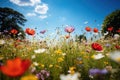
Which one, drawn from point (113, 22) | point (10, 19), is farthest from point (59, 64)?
point (10, 19)

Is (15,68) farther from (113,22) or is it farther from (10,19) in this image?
(10,19)

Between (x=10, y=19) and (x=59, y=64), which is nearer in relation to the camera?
(x=59, y=64)

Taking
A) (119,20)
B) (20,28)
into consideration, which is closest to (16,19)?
(20,28)

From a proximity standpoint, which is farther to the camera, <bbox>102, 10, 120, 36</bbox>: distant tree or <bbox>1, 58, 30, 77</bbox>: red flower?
<bbox>102, 10, 120, 36</bbox>: distant tree

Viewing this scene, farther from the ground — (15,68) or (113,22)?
(113,22)

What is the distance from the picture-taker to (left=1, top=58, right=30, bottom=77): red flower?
1.09 meters

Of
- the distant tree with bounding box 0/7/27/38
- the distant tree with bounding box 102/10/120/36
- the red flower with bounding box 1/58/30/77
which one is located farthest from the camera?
the distant tree with bounding box 0/7/27/38

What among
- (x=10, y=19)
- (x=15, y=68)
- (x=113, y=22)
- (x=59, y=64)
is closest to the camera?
(x=15, y=68)

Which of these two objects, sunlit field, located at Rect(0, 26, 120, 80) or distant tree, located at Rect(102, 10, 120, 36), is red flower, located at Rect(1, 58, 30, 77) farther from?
distant tree, located at Rect(102, 10, 120, 36)

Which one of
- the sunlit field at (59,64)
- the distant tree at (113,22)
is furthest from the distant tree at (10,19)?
the sunlit field at (59,64)

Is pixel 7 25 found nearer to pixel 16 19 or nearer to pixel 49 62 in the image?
pixel 16 19

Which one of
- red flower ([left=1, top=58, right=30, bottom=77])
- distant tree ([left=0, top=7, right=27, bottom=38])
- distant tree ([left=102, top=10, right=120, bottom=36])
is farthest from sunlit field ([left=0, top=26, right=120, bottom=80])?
distant tree ([left=0, top=7, right=27, bottom=38])

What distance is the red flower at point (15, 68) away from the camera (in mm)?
1093

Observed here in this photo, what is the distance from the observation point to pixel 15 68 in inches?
45.0
